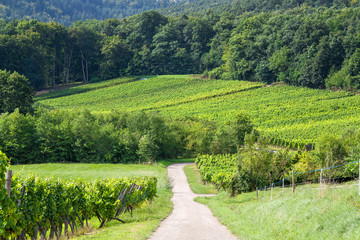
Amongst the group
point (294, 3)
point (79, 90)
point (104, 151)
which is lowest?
point (104, 151)

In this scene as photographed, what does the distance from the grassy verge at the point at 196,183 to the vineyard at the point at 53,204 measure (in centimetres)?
1841

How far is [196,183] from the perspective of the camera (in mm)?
42594

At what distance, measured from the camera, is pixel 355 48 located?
93000 millimetres

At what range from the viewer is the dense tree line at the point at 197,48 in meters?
96.2

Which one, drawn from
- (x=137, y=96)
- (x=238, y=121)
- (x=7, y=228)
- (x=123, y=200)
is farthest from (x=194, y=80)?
Result: (x=7, y=228)

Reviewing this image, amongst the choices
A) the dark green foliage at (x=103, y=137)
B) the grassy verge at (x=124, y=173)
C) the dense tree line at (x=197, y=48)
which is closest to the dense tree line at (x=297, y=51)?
the dense tree line at (x=197, y=48)

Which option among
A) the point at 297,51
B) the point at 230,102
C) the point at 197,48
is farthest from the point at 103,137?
the point at 197,48

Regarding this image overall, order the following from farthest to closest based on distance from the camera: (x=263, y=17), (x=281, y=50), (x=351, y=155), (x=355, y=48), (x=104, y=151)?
1. (x=263, y=17)
2. (x=281, y=50)
3. (x=355, y=48)
4. (x=104, y=151)
5. (x=351, y=155)

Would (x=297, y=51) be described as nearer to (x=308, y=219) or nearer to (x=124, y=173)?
(x=124, y=173)

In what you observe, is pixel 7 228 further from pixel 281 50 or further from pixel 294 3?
pixel 294 3

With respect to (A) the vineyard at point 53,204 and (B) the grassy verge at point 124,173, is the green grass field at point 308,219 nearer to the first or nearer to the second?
(A) the vineyard at point 53,204

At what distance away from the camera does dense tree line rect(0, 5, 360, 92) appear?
96188 mm

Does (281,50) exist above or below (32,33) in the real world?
below

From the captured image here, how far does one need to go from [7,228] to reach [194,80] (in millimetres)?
102820
